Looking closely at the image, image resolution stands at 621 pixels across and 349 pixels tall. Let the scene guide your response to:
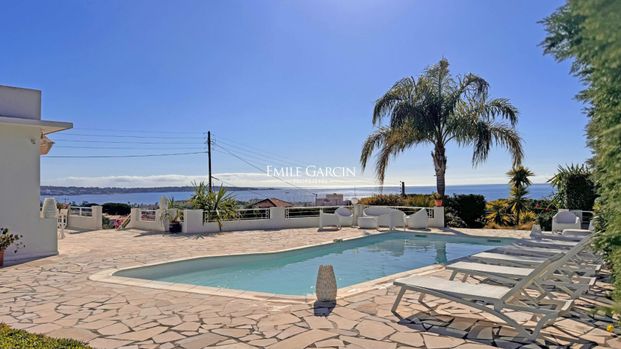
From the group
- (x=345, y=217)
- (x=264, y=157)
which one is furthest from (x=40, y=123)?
(x=264, y=157)

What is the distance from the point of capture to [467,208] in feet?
60.3

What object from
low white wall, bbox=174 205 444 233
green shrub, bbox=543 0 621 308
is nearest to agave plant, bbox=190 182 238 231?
low white wall, bbox=174 205 444 233

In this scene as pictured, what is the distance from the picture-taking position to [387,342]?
13.9 feet

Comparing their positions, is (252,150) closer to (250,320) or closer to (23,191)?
(23,191)

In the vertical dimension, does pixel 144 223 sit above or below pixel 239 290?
above

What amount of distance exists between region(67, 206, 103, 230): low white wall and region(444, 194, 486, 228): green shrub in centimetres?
1530

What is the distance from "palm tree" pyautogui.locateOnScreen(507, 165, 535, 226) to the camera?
1888cm

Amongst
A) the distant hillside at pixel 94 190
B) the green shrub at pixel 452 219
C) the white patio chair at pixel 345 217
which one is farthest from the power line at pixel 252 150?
the green shrub at pixel 452 219

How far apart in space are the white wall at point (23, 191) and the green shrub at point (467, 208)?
49.8ft

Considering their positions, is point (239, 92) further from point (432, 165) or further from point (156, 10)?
point (432, 165)

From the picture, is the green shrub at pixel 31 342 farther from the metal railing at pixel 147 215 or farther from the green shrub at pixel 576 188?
the green shrub at pixel 576 188

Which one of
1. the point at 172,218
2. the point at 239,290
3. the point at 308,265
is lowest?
the point at 308,265

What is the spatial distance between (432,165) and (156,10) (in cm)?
1277

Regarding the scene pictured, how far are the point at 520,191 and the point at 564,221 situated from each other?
16.3ft
